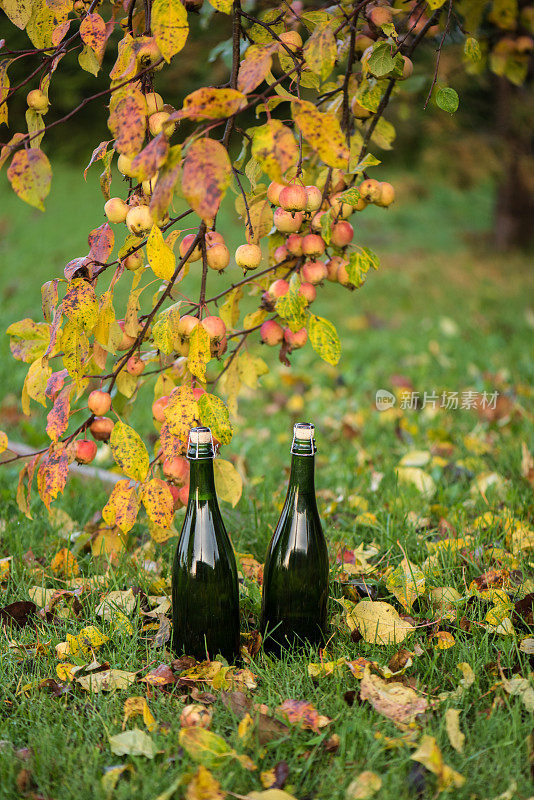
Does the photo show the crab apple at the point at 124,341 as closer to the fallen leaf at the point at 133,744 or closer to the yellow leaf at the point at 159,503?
the yellow leaf at the point at 159,503

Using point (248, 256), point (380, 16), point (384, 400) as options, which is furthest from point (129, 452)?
point (384, 400)

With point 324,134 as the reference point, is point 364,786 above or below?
below

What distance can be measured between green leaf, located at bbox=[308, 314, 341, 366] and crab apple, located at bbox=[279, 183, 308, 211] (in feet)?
0.73

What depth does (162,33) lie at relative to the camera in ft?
3.33

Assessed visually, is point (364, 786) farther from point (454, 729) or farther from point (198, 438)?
point (198, 438)

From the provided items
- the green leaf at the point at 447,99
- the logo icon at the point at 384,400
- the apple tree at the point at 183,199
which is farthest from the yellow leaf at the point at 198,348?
the logo icon at the point at 384,400

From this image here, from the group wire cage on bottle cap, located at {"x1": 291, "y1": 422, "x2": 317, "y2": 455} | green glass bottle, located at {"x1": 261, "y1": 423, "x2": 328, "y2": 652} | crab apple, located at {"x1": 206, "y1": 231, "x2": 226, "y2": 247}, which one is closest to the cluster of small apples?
crab apple, located at {"x1": 206, "y1": 231, "x2": 226, "y2": 247}

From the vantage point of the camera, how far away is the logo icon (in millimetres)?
3020

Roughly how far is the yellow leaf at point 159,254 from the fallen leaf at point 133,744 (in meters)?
0.80

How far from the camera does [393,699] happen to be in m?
1.19

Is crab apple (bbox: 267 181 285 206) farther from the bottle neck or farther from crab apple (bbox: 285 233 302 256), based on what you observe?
the bottle neck

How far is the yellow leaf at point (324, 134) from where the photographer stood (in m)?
0.94

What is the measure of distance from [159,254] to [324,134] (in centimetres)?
34

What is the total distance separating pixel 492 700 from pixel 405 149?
9.88m
